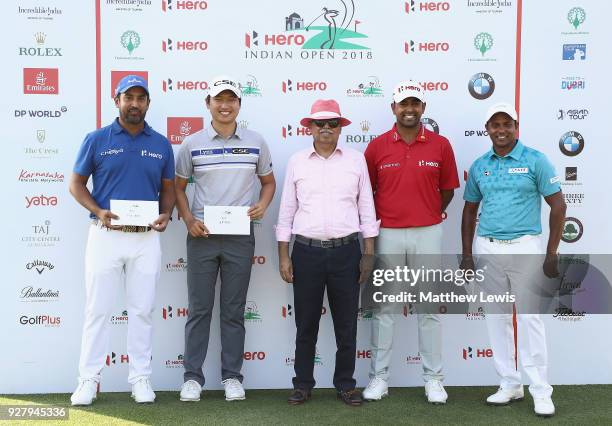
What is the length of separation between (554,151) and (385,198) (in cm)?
146

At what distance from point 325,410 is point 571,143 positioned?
104 inches

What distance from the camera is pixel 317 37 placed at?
4.44 metres

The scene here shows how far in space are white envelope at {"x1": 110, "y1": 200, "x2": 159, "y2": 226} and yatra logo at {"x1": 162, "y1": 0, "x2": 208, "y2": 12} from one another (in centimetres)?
150

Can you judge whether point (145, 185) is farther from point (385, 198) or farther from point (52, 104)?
point (385, 198)

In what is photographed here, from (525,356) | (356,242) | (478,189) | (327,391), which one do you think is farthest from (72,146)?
(525,356)

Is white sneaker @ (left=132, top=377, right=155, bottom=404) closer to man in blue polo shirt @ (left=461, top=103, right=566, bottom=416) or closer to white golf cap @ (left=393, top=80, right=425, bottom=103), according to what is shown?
man in blue polo shirt @ (left=461, top=103, right=566, bottom=416)

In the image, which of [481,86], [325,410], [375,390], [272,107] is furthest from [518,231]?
[272,107]

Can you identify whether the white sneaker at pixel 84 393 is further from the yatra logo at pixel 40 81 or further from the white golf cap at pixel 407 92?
the white golf cap at pixel 407 92

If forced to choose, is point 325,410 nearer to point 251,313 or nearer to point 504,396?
point 251,313

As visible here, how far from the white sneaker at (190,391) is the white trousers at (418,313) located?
1.18m

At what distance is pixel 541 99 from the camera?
4555mm

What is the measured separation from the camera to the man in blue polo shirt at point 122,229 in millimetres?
3814

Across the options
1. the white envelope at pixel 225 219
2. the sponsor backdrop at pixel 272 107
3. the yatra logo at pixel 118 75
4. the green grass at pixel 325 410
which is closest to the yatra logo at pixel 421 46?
the sponsor backdrop at pixel 272 107

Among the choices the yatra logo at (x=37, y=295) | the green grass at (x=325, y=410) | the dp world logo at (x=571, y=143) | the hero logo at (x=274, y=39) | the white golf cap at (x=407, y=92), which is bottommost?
the green grass at (x=325, y=410)
